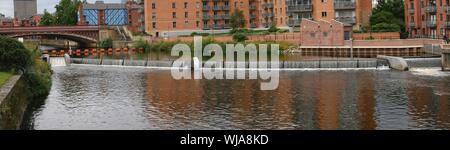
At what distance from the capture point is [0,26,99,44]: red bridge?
112 meters

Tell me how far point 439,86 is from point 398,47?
116 ft

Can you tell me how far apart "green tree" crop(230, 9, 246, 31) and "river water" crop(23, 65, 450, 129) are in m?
55.1

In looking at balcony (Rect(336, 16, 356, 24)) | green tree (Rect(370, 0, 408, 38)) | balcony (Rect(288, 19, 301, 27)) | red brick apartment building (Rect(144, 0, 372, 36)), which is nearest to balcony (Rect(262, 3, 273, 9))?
red brick apartment building (Rect(144, 0, 372, 36))

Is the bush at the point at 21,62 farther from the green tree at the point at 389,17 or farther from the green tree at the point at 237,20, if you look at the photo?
the green tree at the point at 237,20

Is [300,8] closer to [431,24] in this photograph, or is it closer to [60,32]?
[431,24]

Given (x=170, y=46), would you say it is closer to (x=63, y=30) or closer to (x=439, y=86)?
(x=63, y=30)

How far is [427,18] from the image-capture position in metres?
90.2

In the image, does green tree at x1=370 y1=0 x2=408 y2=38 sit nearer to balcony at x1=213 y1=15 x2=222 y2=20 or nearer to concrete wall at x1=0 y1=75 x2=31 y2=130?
balcony at x1=213 y1=15 x2=222 y2=20

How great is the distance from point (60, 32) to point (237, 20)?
104 feet

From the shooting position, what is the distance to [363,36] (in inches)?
3588
